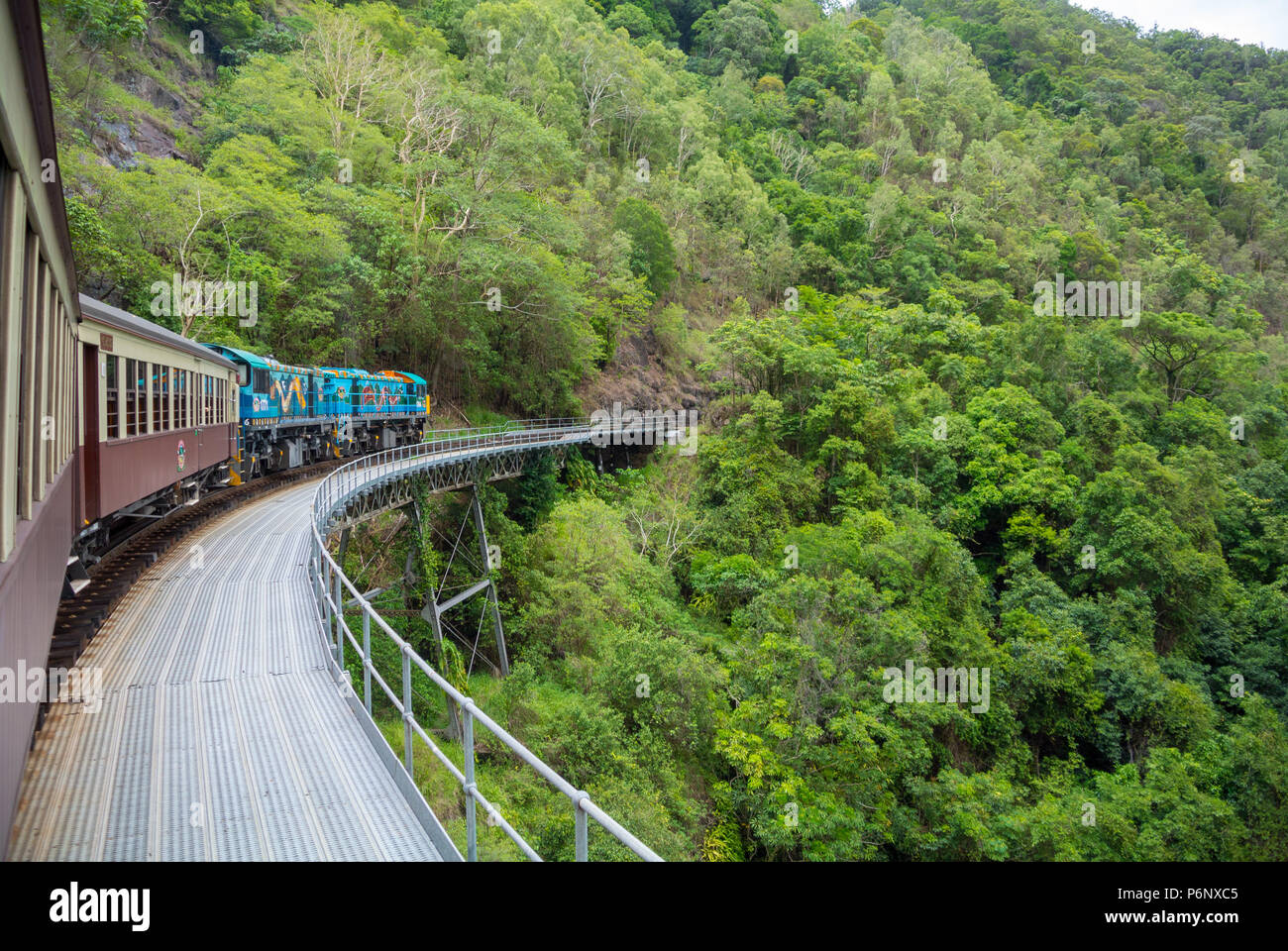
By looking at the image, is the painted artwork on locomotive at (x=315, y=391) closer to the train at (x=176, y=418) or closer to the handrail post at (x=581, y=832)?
the train at (x=176, y=418)

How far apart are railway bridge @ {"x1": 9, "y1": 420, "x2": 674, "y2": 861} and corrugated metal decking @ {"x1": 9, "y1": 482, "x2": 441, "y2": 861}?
12 mm

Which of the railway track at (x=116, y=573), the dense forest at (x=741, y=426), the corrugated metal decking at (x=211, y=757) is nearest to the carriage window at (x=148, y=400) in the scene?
the railway track at (x=116, y=573)

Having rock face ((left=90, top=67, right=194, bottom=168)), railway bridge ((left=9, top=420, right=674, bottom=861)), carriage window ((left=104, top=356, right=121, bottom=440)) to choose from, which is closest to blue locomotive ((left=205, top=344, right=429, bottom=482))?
carriage window ((left=104, top=356, right=121, bottom=440))

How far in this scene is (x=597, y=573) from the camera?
19844 mm

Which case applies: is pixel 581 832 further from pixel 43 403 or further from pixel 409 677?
pixel 43 403

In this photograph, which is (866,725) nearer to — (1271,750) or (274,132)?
(1271,750)

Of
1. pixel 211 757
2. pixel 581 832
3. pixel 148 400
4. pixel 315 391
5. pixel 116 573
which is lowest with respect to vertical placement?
pixel 211 757

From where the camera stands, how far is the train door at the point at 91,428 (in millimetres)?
7027

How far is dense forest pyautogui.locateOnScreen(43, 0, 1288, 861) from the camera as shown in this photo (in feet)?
47.8

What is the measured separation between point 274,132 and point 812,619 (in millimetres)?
26788

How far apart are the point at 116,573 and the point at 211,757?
18.5 ft

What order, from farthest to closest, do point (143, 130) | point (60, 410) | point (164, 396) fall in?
point (143, 130), point (164, 396), point (60, 410)

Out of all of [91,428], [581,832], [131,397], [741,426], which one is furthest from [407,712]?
[741,426]

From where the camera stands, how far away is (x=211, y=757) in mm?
4668
